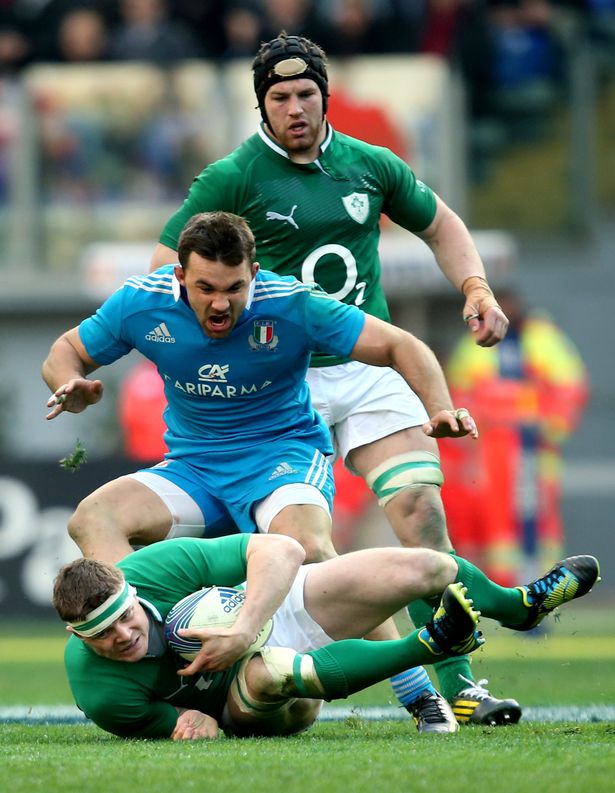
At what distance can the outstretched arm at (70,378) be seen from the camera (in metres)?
6.67

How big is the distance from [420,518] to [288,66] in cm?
198

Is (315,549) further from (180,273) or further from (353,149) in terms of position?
(353,149)

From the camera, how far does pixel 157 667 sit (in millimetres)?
6078

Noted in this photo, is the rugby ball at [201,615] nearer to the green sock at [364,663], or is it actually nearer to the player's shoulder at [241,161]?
the green sock at [364,663]

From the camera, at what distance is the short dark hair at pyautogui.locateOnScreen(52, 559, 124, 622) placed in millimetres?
5770

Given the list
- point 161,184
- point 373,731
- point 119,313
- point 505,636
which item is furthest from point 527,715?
point 161,184

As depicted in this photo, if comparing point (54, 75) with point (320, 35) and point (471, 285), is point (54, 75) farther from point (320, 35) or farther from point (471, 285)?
point (471, 285)

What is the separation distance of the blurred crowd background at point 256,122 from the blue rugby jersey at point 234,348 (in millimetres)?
9590

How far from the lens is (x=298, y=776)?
4.96 metres

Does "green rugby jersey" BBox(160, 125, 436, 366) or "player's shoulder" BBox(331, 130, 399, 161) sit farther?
"player's shoulder" BBox(331, 130, 399, 161)

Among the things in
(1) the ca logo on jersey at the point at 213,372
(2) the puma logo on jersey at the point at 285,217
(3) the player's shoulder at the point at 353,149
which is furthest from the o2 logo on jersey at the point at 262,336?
(3) the player's shoulder at the point at 353,149

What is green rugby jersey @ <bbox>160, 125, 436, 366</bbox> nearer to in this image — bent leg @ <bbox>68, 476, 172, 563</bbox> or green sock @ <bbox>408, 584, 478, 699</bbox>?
bent leg @ <bbox>68, 476, 172, 563</bbox>

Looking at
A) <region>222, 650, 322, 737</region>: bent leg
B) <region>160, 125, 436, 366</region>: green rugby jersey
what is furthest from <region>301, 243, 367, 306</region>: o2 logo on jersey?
<region>222, 650, 322, 737</region>: bent leg

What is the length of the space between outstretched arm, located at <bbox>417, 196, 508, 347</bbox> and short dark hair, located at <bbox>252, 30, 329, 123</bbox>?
749 millimetres
